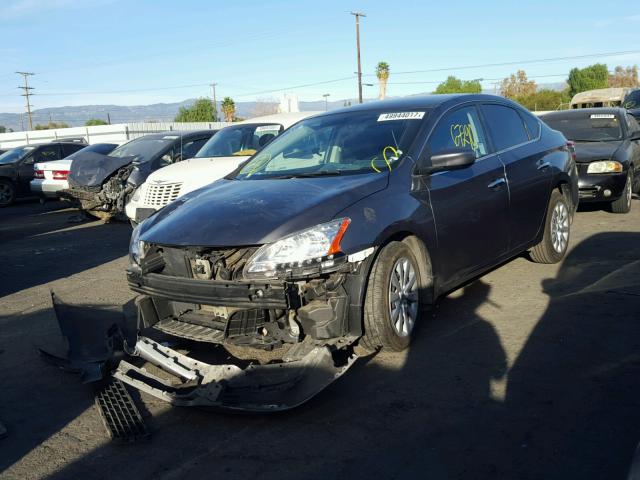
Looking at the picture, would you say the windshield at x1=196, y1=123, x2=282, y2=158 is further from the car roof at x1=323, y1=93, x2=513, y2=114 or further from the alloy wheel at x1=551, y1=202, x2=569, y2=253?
the alloy wheel at x1=551, y1=202, x2=569, y2=253

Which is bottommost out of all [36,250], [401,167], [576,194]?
[36,250]

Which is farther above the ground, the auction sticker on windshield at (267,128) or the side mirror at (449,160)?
the auction sticker on windshield at (267,128)

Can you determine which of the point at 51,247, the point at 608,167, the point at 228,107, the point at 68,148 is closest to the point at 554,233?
the point at 608,167

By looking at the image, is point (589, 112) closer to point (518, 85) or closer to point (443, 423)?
point (443, 423)

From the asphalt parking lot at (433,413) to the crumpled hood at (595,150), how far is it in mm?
4103

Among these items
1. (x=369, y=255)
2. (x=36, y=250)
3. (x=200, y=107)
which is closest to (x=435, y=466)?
(x=369, y=255)

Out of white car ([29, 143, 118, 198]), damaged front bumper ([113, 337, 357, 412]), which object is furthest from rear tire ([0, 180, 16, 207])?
damaged front bumper ([113, 337, 357, 412])

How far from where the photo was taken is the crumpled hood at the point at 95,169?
11766 millimetres

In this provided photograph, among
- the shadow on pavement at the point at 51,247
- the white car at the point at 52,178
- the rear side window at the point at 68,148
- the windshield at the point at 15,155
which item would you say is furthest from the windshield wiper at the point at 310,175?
the windshield at the point at 15,155

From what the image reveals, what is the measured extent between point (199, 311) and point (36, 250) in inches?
266

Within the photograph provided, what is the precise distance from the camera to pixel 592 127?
10766 mm

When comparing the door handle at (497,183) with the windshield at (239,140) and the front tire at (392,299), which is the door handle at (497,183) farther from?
the windshield at (239,140)

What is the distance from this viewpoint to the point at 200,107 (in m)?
72.5

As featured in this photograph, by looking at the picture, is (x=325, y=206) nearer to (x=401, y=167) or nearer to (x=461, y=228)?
(x=401, y=167)
